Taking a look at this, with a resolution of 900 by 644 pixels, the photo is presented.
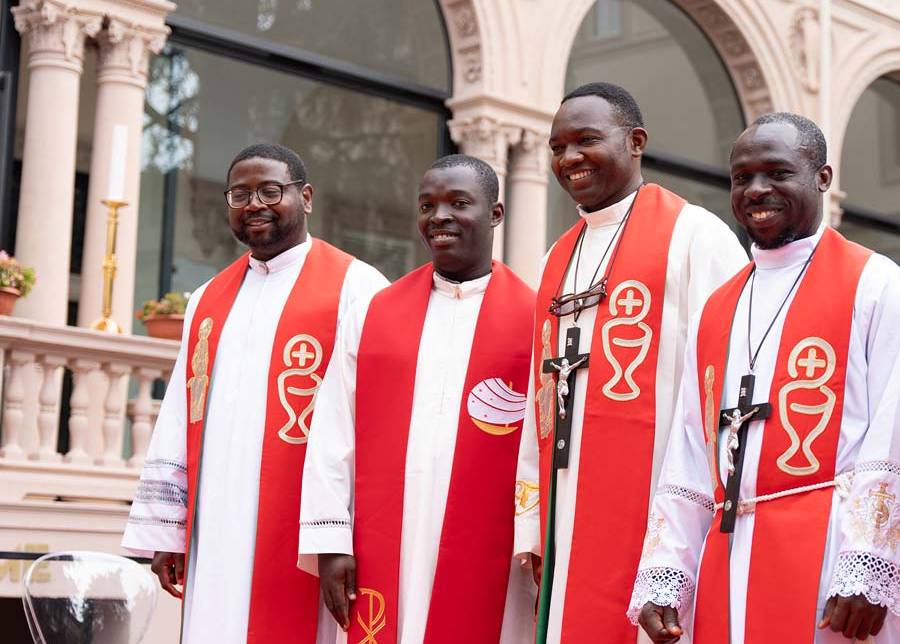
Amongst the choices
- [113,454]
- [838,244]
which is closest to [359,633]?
[838,244]

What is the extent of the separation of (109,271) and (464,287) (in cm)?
491

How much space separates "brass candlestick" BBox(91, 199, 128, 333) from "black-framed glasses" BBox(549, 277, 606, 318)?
5.07 m

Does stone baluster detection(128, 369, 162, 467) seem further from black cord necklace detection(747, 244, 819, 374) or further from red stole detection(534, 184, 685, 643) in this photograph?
black cord necklace detection(747, 244, 819, 374)

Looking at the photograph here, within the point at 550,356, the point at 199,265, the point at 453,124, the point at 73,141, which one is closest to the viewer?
the point at 550,356

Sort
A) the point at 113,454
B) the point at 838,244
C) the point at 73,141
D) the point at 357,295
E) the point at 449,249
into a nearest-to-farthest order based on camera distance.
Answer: the point at 838,244
the point at 449,249
the point at 357,295
the point at 113,454
the point at 73,141

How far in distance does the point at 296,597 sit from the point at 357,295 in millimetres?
1111

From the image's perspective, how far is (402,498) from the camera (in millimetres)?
4848

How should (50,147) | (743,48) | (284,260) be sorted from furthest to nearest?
(743,48) < (50,147) < (284,260)

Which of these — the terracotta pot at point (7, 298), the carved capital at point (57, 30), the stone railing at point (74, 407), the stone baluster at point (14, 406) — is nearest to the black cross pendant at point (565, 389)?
the stone railing at point (74, 407)

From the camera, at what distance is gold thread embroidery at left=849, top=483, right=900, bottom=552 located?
3.62 metres

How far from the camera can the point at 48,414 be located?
28.6 ft

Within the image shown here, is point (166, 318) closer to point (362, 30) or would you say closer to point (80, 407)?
point (80, 407)

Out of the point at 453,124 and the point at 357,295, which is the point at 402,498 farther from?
the point at 453,124

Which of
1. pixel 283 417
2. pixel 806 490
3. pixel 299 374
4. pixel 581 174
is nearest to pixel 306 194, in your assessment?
pixel 299 374
